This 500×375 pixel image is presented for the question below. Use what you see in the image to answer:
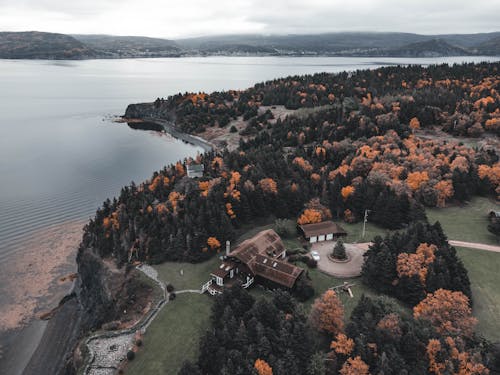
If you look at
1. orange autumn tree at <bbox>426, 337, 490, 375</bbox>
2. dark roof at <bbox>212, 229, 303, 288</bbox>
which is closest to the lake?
dark roof at <bbox>212, 229, 303, 288</bbox>

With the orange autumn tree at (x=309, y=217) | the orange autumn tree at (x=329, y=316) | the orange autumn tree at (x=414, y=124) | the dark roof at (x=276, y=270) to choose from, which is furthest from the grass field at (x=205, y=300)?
the orange autumn tree at (x=414, y=124)

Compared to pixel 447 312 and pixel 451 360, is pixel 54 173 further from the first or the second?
pixel 451 360

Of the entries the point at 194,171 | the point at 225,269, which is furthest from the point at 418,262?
the point at 194,171

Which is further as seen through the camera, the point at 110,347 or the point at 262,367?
the point at 110,347

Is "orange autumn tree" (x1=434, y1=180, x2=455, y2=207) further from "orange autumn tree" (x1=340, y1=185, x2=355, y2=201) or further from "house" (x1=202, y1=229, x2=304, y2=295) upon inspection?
"house" (x1=202, y1=229, x2=304, y2=295)

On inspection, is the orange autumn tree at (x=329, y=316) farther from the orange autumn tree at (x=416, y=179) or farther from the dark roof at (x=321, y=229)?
the orange autumn tree at (x=416, y=179)

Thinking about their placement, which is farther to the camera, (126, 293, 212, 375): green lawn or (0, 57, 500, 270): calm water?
(0, 57, 500, 270): calm water

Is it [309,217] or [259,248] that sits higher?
[259,248]
